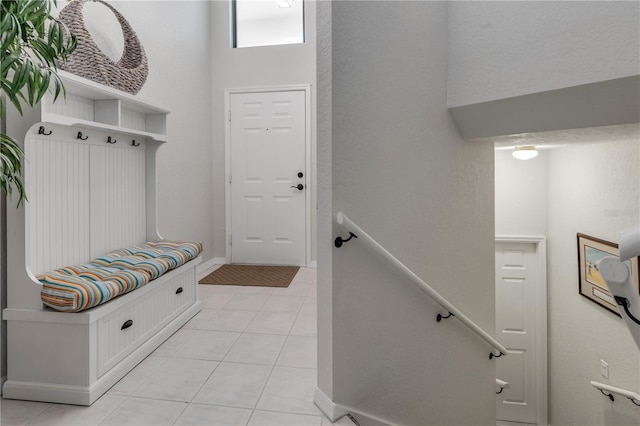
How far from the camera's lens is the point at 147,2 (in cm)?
316

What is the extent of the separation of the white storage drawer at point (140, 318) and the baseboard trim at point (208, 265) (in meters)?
1.30

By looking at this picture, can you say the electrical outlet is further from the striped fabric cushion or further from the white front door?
the striped fabric cushion

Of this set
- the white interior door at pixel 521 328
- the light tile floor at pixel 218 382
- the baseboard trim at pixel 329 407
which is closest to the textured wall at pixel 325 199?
the baseboard trim at pixel 329 407

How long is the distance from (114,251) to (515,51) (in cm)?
263

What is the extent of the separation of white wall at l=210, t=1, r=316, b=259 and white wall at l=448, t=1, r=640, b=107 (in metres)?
2.49

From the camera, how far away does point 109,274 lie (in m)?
1.98

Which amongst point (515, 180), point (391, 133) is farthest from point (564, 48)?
point (515, 180)

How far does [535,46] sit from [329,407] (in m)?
1.87

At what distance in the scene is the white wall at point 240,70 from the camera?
433 cm

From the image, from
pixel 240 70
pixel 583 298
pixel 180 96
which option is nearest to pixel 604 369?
pixel 583 298

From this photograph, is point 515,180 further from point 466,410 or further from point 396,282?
point 396,282

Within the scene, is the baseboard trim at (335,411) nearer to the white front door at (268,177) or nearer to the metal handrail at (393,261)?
the metal handrail at (393,261)

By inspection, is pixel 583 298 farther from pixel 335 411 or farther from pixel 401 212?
pixel 335 411

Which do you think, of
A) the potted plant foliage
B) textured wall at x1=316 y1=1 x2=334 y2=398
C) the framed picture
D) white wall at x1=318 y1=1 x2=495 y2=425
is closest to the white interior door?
the framed picture
